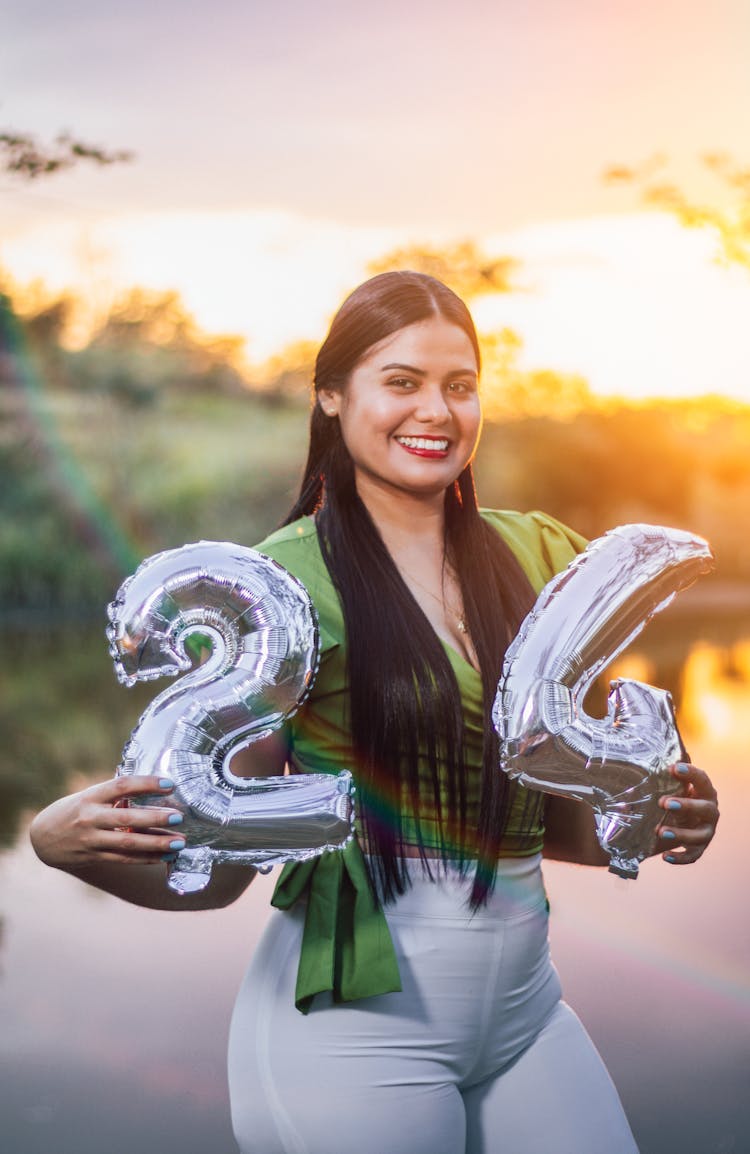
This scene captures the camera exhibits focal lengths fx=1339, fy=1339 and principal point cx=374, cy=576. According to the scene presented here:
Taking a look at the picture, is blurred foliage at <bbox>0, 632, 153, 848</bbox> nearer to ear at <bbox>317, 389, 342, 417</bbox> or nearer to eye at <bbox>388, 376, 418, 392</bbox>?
ear at <bbox>317, 389, 342, 417</bbox>

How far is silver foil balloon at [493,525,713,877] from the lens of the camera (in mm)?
1540

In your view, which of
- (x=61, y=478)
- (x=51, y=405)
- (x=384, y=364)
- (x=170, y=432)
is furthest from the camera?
(x=170, y=432)

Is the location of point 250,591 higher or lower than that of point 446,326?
lower

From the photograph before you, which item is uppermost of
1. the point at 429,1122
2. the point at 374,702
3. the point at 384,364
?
the point at 384,364

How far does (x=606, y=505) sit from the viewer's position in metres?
22.2

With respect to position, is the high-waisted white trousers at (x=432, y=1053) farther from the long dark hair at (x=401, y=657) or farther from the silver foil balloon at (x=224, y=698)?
the silver foil balloon at (x=224, y=698)

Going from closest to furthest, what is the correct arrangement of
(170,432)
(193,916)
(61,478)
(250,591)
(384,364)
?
1. (250,591)
2. (384,364)
3. (193,916)
4. (61,478)
5. (170,432)

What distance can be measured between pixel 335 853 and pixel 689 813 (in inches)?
16.8

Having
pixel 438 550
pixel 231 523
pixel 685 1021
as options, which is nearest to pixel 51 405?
pixel 231 523

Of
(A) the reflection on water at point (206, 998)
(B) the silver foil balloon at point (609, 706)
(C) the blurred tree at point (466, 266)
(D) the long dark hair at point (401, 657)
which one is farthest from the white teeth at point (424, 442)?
(C) the blurred tree at point (466, 266)

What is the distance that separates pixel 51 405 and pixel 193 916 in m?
16.9

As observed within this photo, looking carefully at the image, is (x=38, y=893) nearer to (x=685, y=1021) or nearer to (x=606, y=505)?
(x=685, y=1021)

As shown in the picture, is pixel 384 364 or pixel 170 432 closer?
pixel 384 364

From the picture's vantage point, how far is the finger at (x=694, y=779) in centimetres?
157
